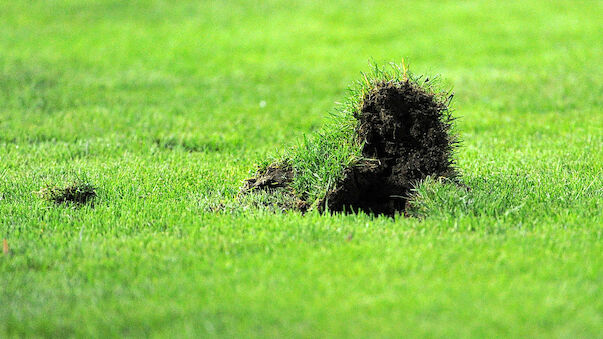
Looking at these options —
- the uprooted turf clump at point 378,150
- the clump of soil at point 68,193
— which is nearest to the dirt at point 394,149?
the uprooted turf clump at point 378,150

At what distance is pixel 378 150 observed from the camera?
605cm

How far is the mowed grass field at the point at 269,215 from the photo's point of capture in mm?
3898

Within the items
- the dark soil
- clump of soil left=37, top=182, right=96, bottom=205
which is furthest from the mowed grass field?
the dark soil

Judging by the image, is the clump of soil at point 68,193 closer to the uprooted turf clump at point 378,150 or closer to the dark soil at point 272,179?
the dark soil at point 272,179

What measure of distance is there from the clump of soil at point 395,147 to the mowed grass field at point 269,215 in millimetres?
293

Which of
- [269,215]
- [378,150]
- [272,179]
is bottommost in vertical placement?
[269,215]

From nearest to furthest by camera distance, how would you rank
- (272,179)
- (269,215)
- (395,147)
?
(269,215), (395,147), (272,179)

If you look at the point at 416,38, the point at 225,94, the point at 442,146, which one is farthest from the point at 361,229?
the point at 416,38

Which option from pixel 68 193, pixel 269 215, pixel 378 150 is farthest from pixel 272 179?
pixel 68 193

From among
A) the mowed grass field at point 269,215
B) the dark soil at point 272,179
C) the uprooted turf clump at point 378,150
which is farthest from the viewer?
the dark soil at point 272,179

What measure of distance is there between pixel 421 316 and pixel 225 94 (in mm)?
8742

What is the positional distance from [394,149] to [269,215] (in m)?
1.25

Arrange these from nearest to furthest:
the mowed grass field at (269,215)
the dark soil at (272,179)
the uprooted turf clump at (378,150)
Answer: the mowed grass field at (269,215), the uprooted turf clump at (378,150), the dark soil at (272,179)

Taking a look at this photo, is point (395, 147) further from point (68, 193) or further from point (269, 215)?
point (68, 193)
